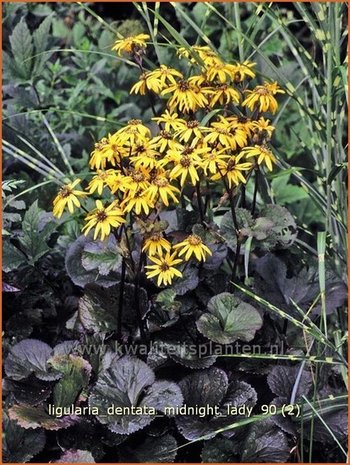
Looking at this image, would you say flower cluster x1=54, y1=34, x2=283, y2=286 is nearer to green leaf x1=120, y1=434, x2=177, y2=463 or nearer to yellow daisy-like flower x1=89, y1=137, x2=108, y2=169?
yellow daisy-like flower x1=89, y1=137, x2=108, y2=169

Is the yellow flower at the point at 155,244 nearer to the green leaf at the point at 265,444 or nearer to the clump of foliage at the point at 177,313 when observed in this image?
the clump of foliage at the point at 177,313

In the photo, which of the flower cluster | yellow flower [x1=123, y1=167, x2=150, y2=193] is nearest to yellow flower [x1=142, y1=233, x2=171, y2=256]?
the flower cluster

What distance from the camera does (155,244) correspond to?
165 centimetres

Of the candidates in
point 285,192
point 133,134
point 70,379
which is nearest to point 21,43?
point 133,134

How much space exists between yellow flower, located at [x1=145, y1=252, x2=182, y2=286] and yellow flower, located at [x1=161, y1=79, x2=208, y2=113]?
1.09ft

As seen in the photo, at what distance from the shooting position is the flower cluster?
1.62m

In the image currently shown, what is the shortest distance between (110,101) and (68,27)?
414 mm

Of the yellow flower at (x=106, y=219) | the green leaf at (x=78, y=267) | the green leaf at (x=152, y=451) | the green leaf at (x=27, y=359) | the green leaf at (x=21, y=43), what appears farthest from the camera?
the green leaf at (x=21, y=43)

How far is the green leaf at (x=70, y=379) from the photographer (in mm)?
1712

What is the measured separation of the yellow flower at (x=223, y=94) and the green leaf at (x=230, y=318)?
0.43 meters

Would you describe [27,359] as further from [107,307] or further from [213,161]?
[213,161]

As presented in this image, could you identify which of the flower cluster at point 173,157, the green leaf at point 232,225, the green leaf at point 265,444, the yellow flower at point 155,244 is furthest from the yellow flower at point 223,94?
the green leaf at point 265,444

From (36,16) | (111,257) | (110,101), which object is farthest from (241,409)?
(36,16)

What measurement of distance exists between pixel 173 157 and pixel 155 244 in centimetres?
18
